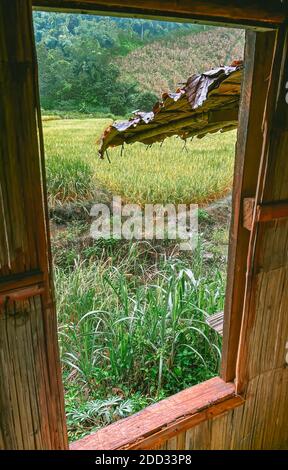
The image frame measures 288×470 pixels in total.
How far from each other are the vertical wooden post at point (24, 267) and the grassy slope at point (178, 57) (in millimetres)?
2327

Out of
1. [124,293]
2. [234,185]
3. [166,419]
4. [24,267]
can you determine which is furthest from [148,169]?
[24,267]

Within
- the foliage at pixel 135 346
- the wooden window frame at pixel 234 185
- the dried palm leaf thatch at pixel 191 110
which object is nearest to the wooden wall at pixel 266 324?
the wooden window frame at pixel 234 185

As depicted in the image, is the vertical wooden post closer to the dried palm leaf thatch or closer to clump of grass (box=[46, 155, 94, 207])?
the dried palm leaf thatch

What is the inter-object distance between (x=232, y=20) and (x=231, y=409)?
1345 millimetres

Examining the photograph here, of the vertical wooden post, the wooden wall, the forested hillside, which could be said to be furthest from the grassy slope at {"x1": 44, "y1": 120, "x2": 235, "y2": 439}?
the vertical wooden post

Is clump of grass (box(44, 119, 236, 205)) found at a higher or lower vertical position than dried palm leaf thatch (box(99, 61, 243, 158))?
lower

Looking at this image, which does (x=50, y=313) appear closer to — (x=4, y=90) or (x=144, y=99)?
(x=4, y=90)

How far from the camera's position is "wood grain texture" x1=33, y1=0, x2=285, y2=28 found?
2.41ft

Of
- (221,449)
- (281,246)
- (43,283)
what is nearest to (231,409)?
(221,449)

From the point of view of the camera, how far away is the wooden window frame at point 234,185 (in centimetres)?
80

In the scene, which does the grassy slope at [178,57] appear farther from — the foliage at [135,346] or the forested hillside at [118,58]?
the foliage at [135,346]

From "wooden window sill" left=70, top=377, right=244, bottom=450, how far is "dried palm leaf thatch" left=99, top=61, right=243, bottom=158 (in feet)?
3.39

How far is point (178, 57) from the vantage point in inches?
117

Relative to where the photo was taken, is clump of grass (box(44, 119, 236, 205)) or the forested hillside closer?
the forested hillside
